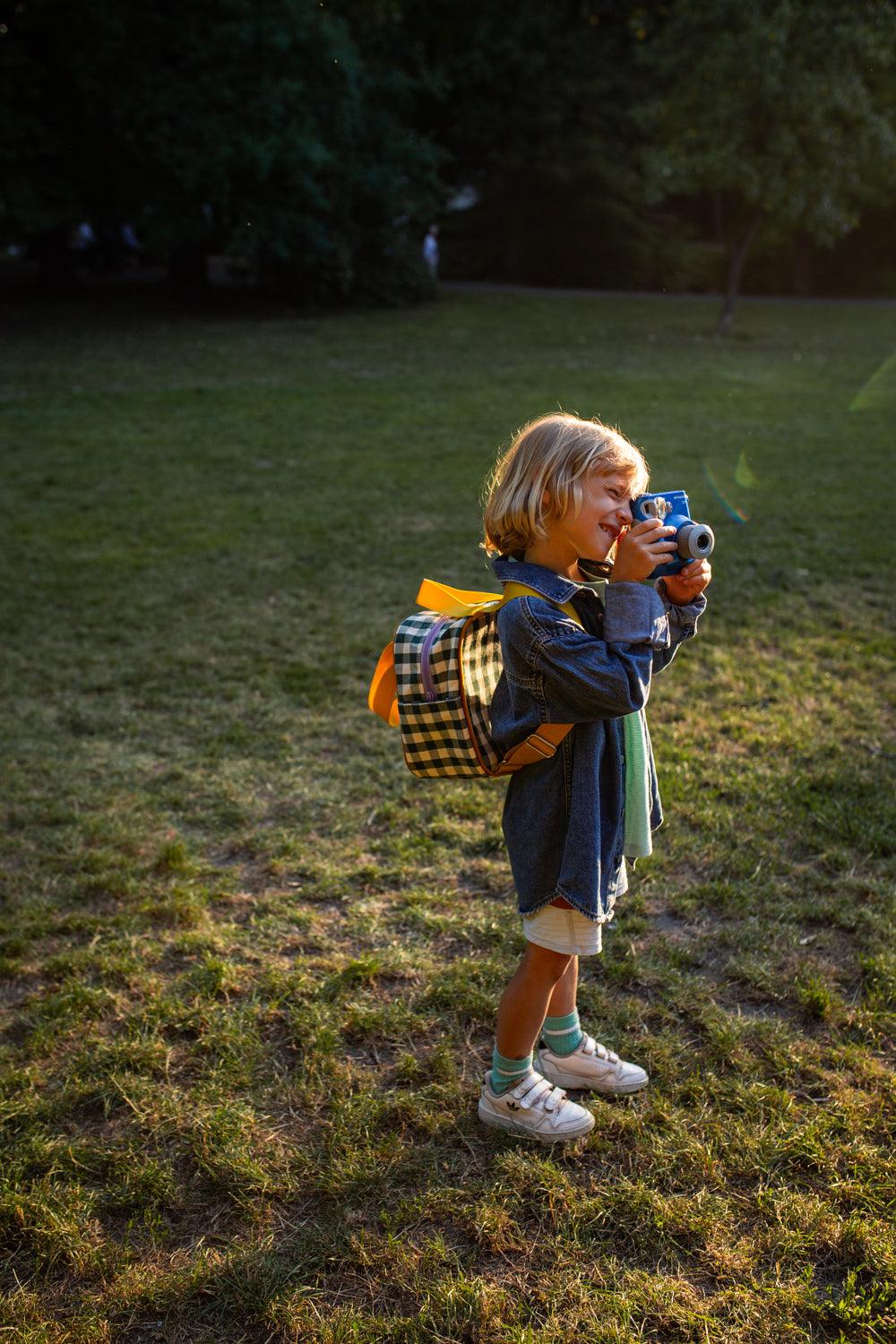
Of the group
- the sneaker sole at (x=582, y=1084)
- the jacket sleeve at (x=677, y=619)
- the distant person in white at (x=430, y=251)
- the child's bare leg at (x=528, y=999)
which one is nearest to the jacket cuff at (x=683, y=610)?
the jacket sleeve at (x=677, y=619)

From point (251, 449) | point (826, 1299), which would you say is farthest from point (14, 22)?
point (826, 1299)

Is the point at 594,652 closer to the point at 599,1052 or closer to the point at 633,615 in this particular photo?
the point at 633,615

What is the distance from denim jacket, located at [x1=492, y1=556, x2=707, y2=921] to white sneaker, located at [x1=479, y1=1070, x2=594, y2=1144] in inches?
18.3

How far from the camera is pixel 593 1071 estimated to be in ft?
7.98

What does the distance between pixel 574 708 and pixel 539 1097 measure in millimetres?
926

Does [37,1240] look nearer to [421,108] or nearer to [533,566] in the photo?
[533,566]

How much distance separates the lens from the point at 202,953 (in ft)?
9.62

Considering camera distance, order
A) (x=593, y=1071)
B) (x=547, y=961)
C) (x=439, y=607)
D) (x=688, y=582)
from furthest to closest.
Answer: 1. (x=593, y=1071)
2. (x=547, y=961)
3. (x=439, y=607)
4. (x=688, y=582)

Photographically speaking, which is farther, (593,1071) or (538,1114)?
(593,1071)

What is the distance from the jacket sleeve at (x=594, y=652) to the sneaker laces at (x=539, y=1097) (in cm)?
90

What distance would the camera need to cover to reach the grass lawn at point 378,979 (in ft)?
6.55

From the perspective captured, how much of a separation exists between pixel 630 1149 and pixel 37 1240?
1204mm

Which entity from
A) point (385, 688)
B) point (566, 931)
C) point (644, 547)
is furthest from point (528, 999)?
point (644, 547)

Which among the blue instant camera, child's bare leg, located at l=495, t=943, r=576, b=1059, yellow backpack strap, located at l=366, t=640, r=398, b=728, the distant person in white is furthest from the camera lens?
the distant person in white
